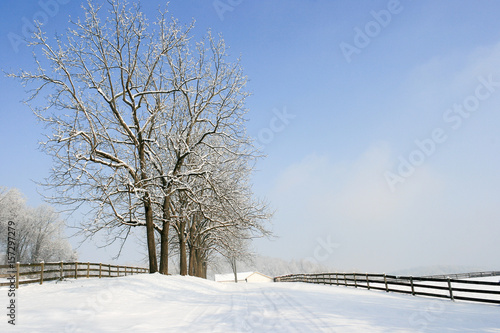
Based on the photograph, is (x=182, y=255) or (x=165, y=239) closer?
(x=165, y=239)

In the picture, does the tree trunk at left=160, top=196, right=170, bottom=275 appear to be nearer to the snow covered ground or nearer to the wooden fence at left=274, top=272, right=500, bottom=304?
the snow covered ground

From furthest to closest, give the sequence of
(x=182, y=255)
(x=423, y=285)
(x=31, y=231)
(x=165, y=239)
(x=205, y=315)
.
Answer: (x=31, y=231), (x=182, y=255), (x=165, y=239), (x=423, y=285), (x=205, y=315)

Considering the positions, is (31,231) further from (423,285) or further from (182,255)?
(423,285)

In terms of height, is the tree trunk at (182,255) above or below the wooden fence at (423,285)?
above

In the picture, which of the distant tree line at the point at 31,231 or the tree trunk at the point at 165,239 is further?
the distant tree line at the point at 31,231

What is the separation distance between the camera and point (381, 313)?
8.79 metres

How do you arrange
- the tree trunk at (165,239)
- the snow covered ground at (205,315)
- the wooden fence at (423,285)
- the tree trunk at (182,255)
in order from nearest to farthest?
the snow covered ground at (205,315)
the wooden fence at (423,285)
the tree trunk at (165,239)
the tree trunk at (182,255)

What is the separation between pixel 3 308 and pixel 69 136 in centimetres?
635

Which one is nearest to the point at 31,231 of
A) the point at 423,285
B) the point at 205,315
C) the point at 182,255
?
the point at 182,255

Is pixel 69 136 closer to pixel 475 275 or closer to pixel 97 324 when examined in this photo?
pixel 97 324

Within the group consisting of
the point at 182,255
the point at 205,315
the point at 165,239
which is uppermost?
the point at 165,239

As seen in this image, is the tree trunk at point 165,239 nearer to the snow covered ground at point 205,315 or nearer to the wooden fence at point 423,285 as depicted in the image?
the snow covered ground at point 205,315

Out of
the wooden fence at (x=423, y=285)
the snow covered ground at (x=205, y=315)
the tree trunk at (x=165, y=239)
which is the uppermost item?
the tree trunk at (x=165, y=239)

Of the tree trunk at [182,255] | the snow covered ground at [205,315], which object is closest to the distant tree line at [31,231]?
the tree trunk at [182,255]
